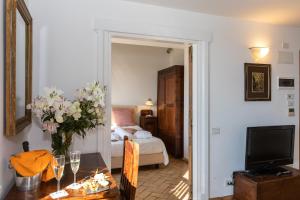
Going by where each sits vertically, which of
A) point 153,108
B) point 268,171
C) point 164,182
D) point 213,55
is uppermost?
point 213,55

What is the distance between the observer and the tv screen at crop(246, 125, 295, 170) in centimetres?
298

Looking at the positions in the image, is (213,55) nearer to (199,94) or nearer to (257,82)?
(199,94)

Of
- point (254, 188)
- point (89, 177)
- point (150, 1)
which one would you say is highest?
point (150, 1)

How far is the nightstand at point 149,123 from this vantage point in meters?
6.22

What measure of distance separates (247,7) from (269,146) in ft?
5.90

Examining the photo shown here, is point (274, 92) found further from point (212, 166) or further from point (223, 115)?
point (212, 166)

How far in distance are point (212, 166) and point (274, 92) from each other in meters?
1.45

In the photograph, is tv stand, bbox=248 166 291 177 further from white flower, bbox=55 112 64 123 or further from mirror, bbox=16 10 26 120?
mirror, bbox=16 10 26 120

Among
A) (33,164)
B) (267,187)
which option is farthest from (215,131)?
(33,164)

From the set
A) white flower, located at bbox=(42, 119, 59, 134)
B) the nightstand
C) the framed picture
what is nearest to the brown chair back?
white flower, located at bbox=(42, 119, 59, 134)

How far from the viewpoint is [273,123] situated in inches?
134

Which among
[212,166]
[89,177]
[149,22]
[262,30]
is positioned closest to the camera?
[89,177]

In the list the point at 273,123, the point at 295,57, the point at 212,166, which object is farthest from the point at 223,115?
the point at 295,57

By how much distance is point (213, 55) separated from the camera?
303 centimetres
